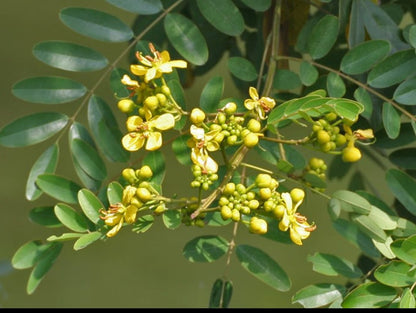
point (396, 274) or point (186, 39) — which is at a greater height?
point (186, 39)

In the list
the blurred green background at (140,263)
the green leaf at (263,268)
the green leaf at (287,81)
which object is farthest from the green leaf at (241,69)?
the blurred green background at (140,263)

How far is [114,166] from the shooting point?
7.27 feet

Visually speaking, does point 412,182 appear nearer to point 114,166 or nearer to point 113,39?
point 113,39

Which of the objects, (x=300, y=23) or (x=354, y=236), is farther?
(x=300, y=23)

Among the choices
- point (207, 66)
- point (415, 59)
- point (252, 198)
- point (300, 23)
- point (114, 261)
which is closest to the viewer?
point (252, 198)

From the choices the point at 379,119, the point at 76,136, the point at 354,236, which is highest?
the point at 76,136

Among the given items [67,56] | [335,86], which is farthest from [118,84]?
[335,86]

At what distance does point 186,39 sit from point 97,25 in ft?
0.41

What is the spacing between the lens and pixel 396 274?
80cm

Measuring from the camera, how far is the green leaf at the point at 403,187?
36.3 inches

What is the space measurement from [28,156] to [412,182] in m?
1.61

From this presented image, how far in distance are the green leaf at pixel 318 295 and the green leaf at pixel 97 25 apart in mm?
420

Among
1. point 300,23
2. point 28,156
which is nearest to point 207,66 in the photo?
point 300,23

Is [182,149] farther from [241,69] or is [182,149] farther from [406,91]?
[406,91]
